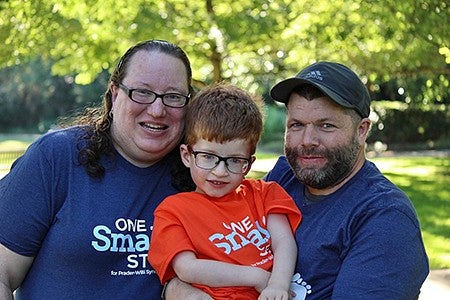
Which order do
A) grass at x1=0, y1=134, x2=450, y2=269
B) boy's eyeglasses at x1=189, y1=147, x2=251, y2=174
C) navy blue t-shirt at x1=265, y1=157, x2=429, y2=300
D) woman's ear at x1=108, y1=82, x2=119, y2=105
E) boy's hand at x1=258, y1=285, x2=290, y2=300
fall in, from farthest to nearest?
grass at x1=0, y1=134, x2=450, y2=269, woman's ear at x1=108, y1=82, x2=119, y2=105, boy's eyeglasses at x1=189, y1=147, x2=251, y2=174, boy's hand at x1=258, y1=285, x2=290, y2=300, navy blue t-shirt at x1=265, y1=157, x2=429, y2=300

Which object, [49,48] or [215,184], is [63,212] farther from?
[49,48]

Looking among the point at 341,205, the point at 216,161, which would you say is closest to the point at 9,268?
the point at 216,161

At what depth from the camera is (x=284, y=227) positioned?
2916mm

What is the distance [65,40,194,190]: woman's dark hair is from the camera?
295 cm

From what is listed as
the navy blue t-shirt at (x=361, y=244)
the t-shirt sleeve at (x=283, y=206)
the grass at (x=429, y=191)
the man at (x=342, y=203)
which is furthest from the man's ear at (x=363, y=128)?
the grass at (x=429, y=191)

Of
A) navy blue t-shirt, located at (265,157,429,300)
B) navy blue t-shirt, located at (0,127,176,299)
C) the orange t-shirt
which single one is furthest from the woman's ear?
navy blue t-shirt, located at (265,157,429,300)

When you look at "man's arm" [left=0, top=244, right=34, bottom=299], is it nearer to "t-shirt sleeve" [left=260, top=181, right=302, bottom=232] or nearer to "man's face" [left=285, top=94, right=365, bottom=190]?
"t-shirt sleeve" [left=260, top=181, right=302, bottom=232]

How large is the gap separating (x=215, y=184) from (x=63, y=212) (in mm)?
618

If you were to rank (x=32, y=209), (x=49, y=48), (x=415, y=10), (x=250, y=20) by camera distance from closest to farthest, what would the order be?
1. (x=32, y=209)
2. (x=415, y=10)
3. (x=250, y=20)
4. (x=49, y=48)

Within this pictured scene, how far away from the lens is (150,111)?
2.93 m

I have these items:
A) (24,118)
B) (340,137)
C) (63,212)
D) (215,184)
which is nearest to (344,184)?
(340,137)

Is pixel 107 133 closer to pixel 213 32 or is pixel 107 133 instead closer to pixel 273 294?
pixel 273 294

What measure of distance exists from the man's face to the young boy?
0.58 ft

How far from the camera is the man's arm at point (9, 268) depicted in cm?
282
